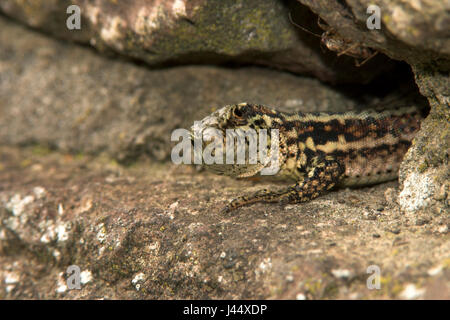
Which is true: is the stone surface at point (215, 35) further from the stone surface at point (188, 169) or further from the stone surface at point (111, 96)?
the stone surface at point (111, 96)

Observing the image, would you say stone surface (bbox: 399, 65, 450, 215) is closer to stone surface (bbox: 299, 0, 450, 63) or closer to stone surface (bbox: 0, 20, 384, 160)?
stone surface (bbox: 299, 0, 450, 63)

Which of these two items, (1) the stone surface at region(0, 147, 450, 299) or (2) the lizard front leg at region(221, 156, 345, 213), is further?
(2) the lizard front leg at region(221, 156, 345, 213)

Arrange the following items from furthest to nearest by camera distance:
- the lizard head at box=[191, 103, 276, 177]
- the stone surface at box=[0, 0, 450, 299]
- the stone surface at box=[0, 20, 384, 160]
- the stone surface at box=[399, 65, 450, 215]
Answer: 1. the stone surface at box=[0, 20, 384, 160]
2. the lizard head at box=[191, 103, 276, 177]
3. the stone surface at box=[399, 65, 450, 215]
4. the stone surface at box=[0, 0, 450, 299]

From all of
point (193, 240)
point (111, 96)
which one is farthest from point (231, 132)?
point (111, 96)

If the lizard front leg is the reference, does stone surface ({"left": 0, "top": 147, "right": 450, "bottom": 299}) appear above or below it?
below

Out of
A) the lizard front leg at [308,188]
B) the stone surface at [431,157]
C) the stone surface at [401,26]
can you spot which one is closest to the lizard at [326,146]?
the lizard front leg at [308,188]

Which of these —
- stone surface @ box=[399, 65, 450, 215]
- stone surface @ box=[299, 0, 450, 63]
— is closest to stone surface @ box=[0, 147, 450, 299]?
stone surface @ box=[399, 65, 450, 215]

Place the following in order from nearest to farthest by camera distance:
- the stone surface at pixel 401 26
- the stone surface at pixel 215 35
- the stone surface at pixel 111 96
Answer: the stone surface at pixel 401 26
the stone surface at pixel 215 35
the stone surface at pixel 111 96

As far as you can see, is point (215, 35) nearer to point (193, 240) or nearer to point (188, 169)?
point (188, 169)

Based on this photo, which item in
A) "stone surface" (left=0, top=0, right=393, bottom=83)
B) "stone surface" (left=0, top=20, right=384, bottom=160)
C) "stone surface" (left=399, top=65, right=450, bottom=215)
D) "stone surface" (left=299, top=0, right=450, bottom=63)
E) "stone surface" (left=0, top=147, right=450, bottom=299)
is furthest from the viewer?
"stone surface" (left=0, top=20, right=384, bottom=160)
